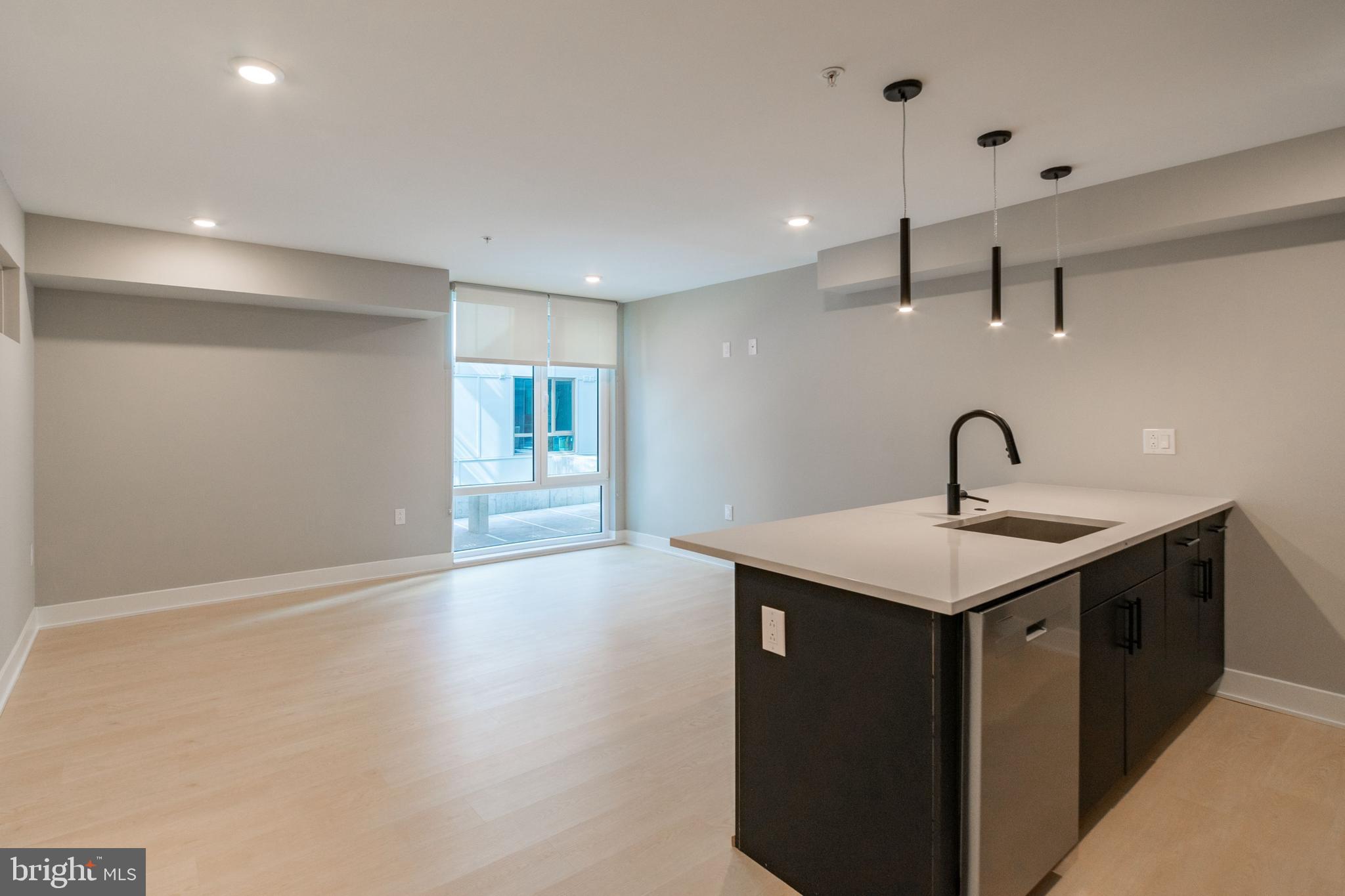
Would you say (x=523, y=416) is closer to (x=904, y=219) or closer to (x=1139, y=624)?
(x=904, y=219)

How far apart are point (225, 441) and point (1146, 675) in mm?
5260

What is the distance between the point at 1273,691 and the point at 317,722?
4.09 metres

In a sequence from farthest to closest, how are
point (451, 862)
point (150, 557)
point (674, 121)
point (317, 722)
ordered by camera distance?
point (150, 557), point (317, 722), point (674, 121), point (451, 862)

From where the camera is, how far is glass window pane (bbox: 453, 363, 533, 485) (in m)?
5.86

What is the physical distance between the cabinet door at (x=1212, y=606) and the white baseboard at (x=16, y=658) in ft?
16.8

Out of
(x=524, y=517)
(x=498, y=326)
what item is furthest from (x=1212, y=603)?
(x=524, y=517)

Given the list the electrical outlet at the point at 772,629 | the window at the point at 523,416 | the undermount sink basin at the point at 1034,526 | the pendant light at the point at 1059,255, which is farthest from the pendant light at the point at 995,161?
the window at the point at 523,416

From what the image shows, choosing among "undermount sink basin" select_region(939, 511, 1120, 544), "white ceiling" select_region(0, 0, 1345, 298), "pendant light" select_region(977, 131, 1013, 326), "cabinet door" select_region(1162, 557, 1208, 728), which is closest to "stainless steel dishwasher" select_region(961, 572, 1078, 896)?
"undermount sink basin" select_region(939, 511, 1120, 544)

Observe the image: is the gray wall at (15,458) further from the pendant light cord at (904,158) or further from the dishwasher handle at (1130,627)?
the dishwasher handle at (1130,627)

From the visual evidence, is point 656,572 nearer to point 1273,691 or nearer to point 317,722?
point 317,722

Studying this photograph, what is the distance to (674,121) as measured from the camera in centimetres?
255

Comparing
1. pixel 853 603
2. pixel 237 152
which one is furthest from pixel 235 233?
pixel 853 603

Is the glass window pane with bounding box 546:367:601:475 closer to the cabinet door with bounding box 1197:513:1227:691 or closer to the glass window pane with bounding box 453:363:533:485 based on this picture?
the glass window pane with bounding box 453:363:533:485

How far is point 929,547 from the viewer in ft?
6.50
